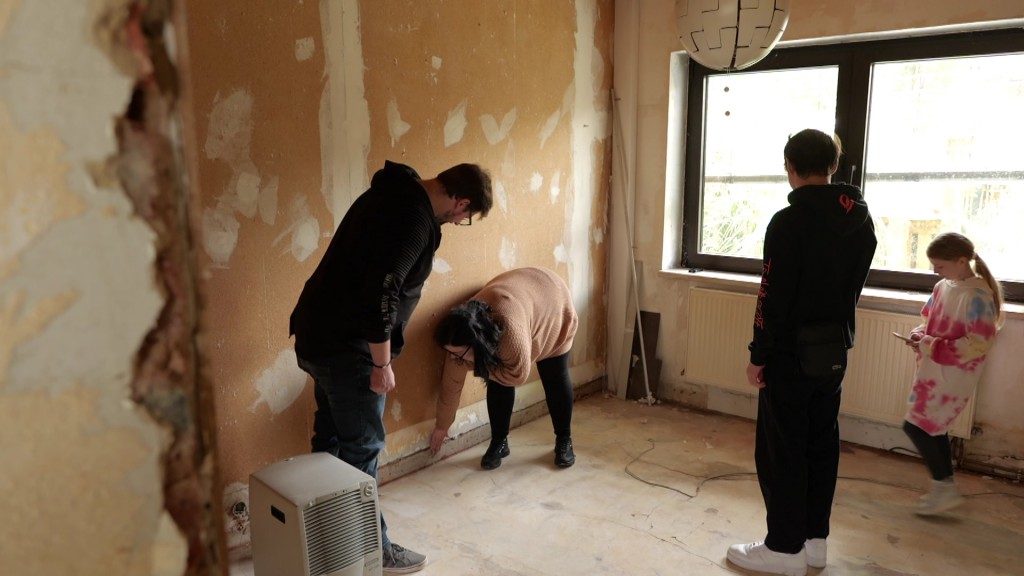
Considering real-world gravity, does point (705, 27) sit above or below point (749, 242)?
above

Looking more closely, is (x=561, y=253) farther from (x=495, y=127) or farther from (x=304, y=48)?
(x=304, y=48)

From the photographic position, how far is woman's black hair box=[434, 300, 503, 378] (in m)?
2.71

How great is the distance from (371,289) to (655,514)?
151 centimetres

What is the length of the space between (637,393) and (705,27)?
2.35 metres

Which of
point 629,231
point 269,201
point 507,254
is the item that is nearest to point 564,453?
point 507,254

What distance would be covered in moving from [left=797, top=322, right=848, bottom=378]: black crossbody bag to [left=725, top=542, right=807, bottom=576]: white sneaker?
66 cm

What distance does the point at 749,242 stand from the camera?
12.5ft

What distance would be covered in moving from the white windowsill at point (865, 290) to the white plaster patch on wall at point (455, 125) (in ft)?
4.99

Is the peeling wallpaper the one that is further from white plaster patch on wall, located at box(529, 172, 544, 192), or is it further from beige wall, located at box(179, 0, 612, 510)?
white plaster patch on wall, located at box(529, 172, 544, 192)

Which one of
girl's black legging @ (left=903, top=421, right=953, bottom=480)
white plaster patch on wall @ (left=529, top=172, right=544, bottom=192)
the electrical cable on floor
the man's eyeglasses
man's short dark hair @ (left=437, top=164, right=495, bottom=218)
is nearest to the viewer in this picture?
man's short dark hair @ (left=437, top=164, right=495, bottom=218)

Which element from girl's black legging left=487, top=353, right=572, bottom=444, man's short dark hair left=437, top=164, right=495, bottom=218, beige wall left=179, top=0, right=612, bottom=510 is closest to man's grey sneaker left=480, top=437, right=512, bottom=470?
girl's black legging left=487, top=353, right=572, bottom=444

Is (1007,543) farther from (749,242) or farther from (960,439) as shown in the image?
(749,242)

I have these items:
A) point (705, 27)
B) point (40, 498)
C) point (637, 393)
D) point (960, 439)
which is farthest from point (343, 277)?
point (960, 439)

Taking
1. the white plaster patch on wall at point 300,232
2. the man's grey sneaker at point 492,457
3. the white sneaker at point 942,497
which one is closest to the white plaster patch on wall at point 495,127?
the white plaster patch on wall at point 300,232
